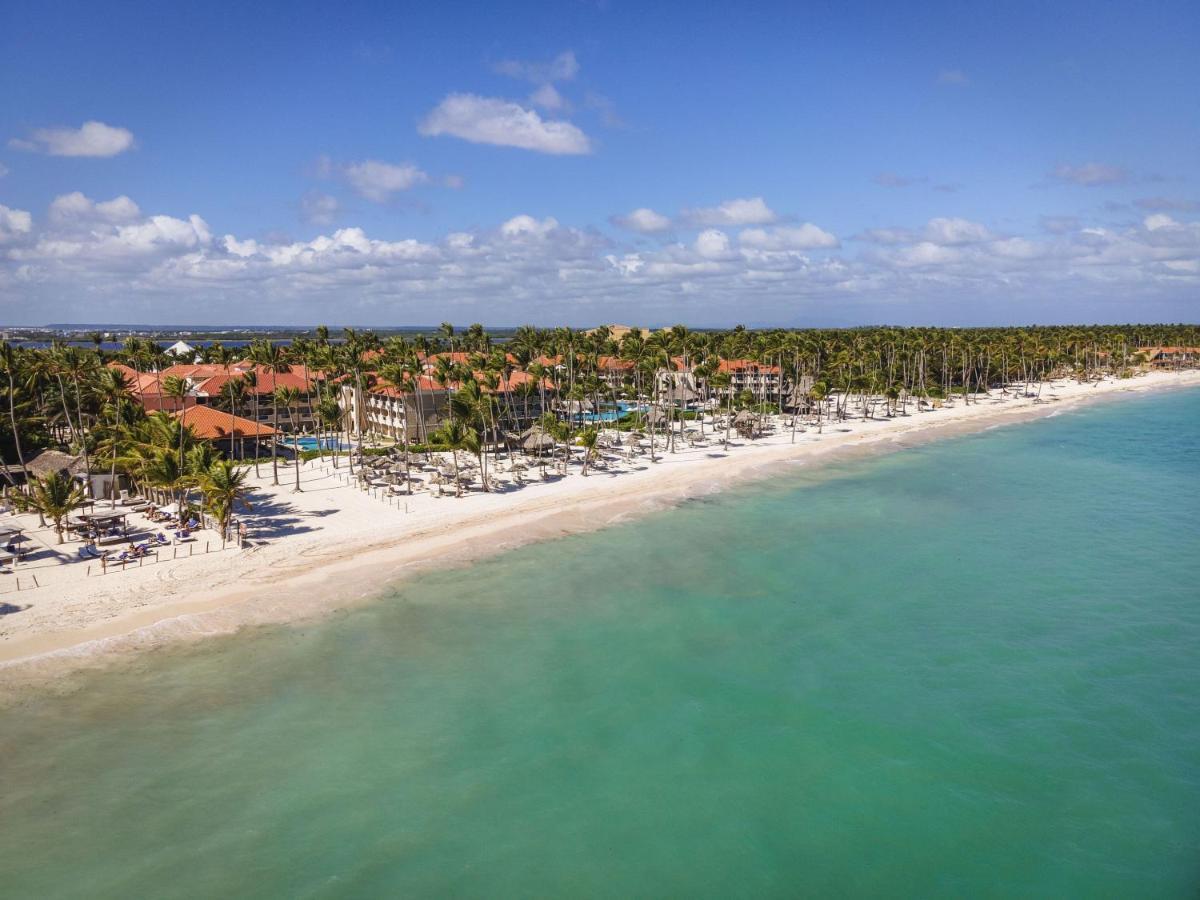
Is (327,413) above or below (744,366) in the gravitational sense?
below

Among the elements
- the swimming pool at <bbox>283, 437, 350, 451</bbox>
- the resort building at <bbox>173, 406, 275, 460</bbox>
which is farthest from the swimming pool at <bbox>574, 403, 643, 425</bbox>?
the resort building at <bbox>173, 406, 275, 460</bbox>

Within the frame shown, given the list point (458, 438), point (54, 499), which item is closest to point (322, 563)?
point (54, 499)

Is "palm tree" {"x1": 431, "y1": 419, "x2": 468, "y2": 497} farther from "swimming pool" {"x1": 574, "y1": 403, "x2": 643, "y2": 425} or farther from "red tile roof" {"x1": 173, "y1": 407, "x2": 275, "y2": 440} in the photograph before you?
"swimming pool" {"x1": 574, "y1": 403, "x2": 643, "y2": 425}

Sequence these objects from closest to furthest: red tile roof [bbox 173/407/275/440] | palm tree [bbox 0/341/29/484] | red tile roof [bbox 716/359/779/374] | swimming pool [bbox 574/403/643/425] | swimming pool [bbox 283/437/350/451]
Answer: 1. palm tree [bbox 0/341/29/484]
2. red tile roof [bbox 173/407/275/440]
3. swimming pool [bbox 283/437/350/451]
4. swimming pool [bbox 574/403/643/425]
5. red tile roof [bbox 716/359/779/374]

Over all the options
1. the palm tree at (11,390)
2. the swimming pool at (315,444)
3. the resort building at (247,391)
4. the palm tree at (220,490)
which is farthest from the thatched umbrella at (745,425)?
the palm tree at (11,390)

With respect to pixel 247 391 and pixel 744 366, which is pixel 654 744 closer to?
pixel 247 391

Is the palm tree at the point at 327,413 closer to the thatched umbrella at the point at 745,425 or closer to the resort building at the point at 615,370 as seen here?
the resort building at the point at 615,370

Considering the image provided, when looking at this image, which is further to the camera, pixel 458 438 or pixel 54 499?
pixel 458 438

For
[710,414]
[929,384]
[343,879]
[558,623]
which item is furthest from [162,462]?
[929,384]
